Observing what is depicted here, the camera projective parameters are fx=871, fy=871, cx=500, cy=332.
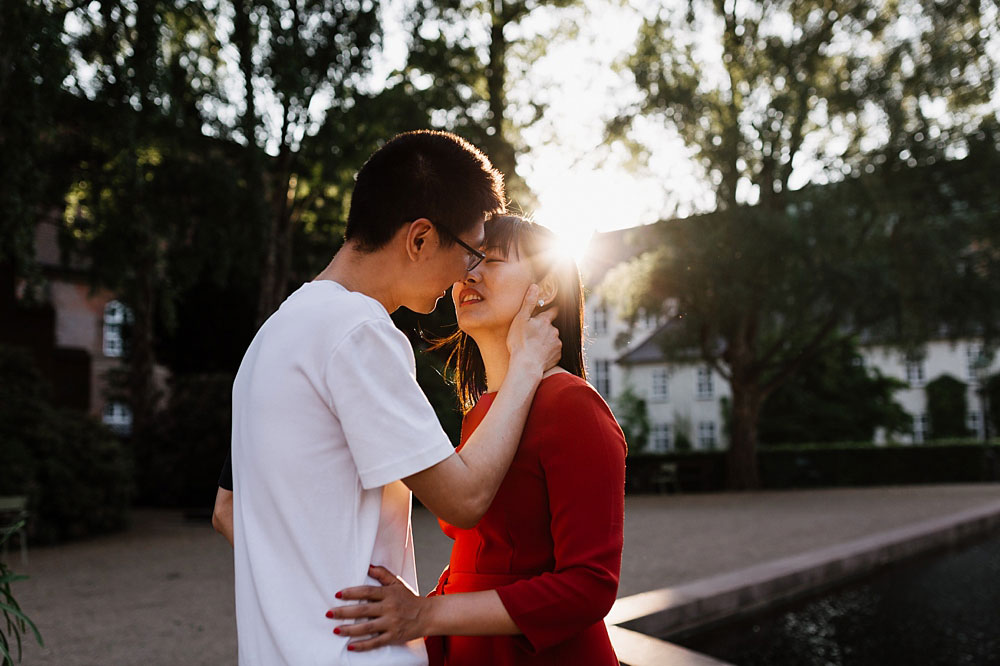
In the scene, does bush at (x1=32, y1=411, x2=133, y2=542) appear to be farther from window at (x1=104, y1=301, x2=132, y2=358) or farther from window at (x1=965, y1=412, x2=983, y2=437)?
window at (x1=965, y1=412, x2=983, y2=437)

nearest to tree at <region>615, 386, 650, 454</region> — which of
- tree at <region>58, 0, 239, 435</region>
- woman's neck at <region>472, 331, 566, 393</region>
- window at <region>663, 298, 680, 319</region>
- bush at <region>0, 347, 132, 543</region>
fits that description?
window at <region>663, 298, 680, 319</region>

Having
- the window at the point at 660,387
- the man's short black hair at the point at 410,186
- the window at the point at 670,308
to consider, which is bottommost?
the man's short black hair at the point at 410,186

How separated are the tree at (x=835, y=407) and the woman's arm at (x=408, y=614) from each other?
38346 millimetres

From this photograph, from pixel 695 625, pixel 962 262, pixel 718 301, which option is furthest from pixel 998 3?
pixel 695 625

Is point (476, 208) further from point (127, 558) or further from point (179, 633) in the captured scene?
point (127, 558)

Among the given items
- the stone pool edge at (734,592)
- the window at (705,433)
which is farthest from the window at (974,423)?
the stone pool edge at (734,592)

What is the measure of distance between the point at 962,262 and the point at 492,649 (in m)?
24.1

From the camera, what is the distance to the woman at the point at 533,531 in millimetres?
1733

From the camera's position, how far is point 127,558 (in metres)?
12.4

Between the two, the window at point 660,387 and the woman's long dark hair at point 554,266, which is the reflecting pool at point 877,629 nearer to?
the woman's long dark hair at point 554,266

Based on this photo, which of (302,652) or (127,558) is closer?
(302,652)

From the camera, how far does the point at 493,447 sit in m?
1.68

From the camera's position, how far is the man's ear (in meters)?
1.75

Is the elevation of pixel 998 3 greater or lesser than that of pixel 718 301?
greater
